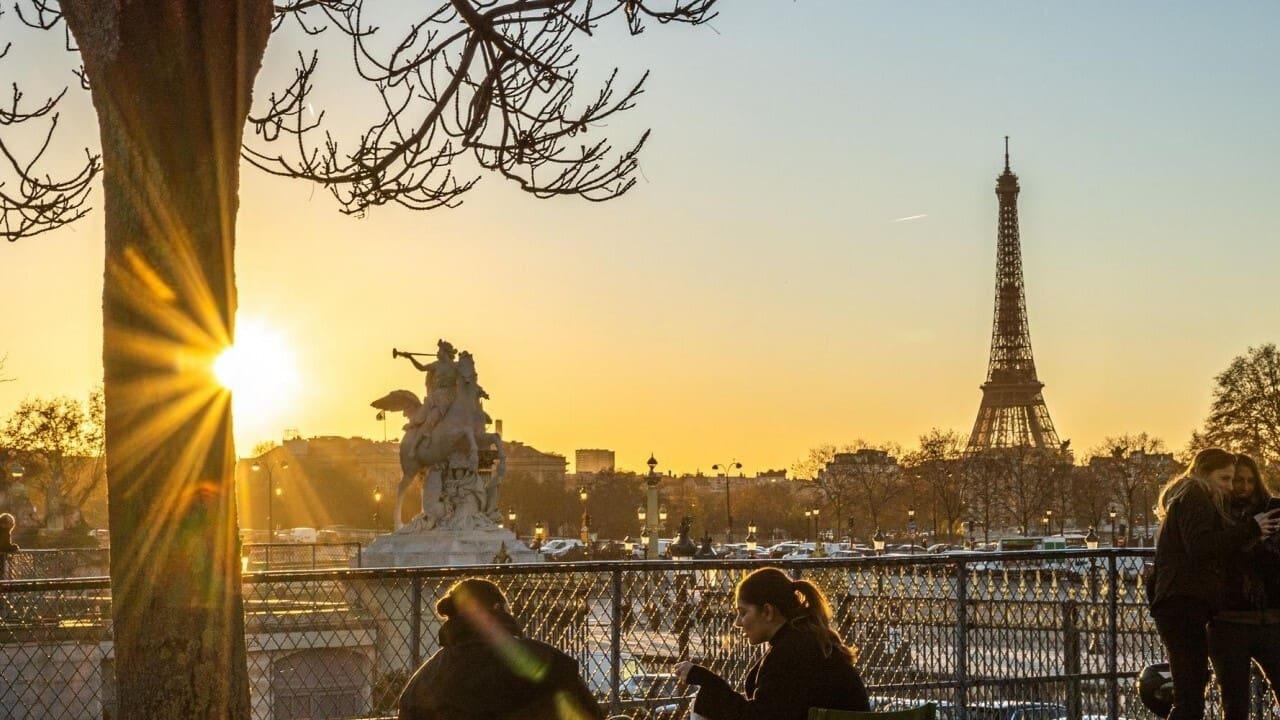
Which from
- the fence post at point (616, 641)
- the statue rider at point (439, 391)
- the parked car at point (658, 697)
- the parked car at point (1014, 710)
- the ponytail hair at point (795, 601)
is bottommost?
the parked car at point (1014, 710)

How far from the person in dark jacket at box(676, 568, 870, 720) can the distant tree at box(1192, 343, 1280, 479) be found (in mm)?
63356

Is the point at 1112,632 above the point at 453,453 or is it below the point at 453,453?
below

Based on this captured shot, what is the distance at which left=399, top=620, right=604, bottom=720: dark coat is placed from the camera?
556cm

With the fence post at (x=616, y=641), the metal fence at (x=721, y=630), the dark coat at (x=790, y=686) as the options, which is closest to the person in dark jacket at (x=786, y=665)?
the dark coat at (x=790, y=686)

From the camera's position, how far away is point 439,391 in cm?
3362

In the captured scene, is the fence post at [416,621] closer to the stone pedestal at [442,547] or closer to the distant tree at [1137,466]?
the stone pedestal at [442,547]

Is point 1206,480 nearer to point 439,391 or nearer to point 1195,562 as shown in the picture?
point 1195,562

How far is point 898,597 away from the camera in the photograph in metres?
10.3

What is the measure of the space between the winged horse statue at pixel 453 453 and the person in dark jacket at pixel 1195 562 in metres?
25.4

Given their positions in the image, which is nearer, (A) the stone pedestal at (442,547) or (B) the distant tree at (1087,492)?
(A) the stone pedestal at (442,547)

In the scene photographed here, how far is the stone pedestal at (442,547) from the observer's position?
32.5 metres

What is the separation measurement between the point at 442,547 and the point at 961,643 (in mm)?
23682

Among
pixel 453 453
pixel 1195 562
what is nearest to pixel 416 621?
pixel 1195 562

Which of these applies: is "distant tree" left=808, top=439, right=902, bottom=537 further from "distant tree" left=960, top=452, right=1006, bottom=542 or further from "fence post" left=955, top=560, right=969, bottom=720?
"fence post" left=955, top=560, right=969, bottom=720
